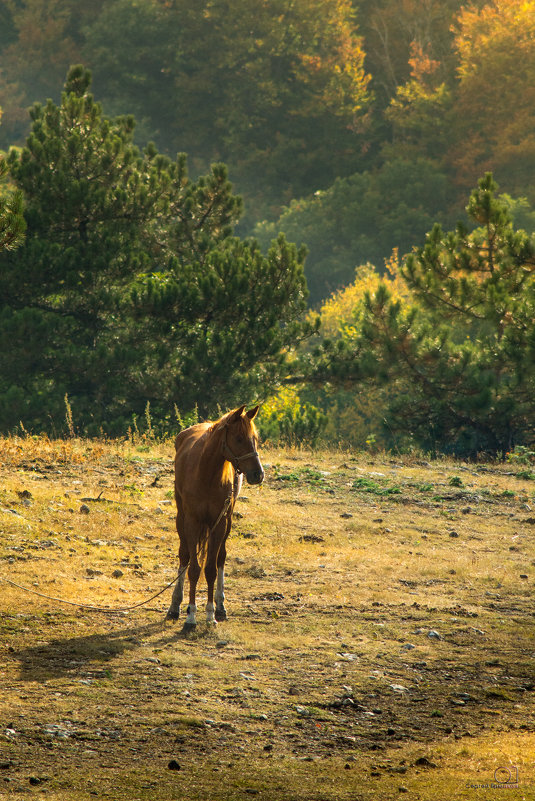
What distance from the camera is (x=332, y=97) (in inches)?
2564

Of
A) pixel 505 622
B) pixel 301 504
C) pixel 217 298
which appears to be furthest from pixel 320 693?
pixel 217 298

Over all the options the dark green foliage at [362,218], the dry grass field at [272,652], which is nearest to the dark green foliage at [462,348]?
the dry grass field at [272,652]

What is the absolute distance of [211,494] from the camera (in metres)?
9.38

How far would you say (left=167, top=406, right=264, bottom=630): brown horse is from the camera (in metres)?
8.99

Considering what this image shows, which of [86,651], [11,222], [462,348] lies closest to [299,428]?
[462,348]

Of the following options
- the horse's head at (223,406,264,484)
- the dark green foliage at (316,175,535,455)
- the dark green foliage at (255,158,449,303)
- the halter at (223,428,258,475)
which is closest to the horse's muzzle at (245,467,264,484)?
the horse's head at (223,406,264,484)

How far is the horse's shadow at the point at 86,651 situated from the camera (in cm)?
788

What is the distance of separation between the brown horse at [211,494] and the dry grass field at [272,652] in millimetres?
344

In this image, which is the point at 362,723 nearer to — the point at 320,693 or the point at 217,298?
the point at 320,693

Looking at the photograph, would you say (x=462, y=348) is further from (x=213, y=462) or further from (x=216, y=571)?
(x=213, y=462)

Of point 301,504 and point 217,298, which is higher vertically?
point 217,298

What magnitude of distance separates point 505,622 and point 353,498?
21.5 ft

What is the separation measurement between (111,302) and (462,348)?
10213 millimetres

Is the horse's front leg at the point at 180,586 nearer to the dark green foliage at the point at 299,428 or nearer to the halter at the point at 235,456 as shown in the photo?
the halter at the point at 235,456
